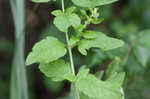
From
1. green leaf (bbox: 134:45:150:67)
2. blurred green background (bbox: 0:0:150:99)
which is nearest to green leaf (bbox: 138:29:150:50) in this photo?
green leaf (bbox: 134:45:150:67)

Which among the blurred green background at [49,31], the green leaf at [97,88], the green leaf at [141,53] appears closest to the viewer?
the green leaf at [97,88]

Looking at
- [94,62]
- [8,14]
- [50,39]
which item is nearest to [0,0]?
[8,14]

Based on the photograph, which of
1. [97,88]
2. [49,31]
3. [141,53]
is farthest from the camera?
[49,31]

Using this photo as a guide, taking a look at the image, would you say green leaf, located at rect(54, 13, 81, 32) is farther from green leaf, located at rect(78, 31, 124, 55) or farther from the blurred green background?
the blurred green background

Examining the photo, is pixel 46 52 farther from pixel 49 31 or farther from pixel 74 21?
pixel 49 31

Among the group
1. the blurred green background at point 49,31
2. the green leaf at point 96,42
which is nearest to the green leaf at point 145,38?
the blurred green background at point 49,31

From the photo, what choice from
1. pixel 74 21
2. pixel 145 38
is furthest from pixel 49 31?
pixel 74 21

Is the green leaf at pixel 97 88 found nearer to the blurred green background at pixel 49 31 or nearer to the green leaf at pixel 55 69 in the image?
the green leaf at pixel 55 69
